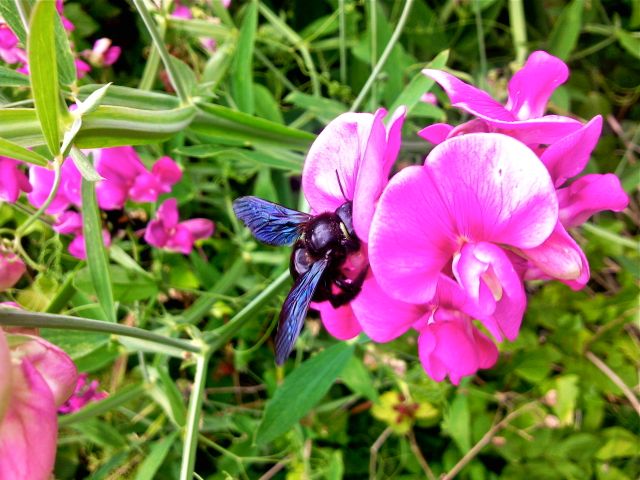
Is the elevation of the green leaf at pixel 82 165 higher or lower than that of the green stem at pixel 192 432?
higher

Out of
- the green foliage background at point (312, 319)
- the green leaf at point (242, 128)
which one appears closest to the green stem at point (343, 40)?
the green foliage background at point (312, 319)

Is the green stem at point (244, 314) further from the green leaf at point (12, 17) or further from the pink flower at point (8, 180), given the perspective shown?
the green leaf at point (12, 17)

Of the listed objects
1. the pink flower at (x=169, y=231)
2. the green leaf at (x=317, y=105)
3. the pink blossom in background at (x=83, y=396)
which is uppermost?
the green leaf at (x=317, y=105)

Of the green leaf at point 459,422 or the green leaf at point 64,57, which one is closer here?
the green leaf at point 64,57

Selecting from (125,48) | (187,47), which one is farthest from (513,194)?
(125,48)

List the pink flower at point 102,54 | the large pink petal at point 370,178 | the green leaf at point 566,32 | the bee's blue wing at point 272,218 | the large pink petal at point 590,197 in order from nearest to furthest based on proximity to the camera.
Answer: the large pink petal at point 370,178 → the large pink petal at point 590,197 → the bee's blue wing at point 272,218 → the pink flower at point 102,54 → the green leaf at point 566,32

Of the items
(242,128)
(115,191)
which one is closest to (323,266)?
(242,128)

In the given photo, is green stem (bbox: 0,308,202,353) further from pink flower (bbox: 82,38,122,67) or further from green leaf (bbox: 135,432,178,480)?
pink flower (bbox: 82,38,122,67)
